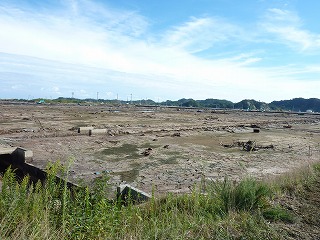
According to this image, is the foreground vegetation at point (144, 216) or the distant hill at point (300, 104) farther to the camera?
the distant hill at point (300, 104)

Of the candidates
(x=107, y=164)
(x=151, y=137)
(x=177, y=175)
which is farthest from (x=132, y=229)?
(x=151, y=137)

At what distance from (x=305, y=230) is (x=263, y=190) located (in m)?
1.36

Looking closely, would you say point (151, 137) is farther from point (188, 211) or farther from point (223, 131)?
point (188, 211)

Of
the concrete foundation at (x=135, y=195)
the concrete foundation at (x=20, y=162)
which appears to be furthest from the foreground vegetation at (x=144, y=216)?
the concrete foundation at (x=20, y=162)

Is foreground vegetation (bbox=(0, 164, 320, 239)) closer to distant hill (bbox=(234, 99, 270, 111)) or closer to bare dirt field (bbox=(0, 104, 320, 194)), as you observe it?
bare dirt field (bbox=(0, 104, 320, 194))

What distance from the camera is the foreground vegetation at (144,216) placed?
181 inches

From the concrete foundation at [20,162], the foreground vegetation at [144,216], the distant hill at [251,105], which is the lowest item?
the concrete foundation at [20,162]

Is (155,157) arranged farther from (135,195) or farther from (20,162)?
(135,195)

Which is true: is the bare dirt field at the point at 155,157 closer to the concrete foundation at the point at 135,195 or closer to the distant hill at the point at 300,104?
the concrete foundation at the point at 135,195

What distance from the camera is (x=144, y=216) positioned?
6125 mm

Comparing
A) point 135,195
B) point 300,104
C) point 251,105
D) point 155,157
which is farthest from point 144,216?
point 300,104

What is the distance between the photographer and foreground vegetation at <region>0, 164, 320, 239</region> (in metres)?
4.61

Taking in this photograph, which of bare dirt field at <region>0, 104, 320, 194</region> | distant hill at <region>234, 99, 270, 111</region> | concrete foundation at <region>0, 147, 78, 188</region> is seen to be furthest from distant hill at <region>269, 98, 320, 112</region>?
concrete foundation at <region>0, 147, 78, 188</region>

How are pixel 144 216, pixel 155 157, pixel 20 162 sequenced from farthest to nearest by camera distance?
pixel 155 157 → pixel 20 162 → pixel 144 216
